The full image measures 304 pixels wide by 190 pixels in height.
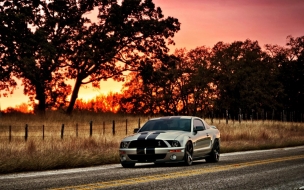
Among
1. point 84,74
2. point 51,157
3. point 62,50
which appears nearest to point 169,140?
point 51,157

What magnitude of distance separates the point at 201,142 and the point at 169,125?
110 centimetres

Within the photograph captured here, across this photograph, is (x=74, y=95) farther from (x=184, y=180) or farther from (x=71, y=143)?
(x=184, y=180)

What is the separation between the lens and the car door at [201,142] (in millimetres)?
17422

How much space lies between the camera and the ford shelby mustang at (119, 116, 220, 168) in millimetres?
16188

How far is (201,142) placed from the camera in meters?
17.8

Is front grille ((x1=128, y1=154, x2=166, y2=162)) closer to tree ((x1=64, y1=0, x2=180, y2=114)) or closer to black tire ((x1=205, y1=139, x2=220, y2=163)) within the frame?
black tire ((x1=205, y1=139, x2=220, y2=163))

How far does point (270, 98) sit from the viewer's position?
89.1m

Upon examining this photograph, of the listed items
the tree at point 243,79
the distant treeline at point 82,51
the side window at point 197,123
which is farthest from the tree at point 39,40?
the tree at point 243,79

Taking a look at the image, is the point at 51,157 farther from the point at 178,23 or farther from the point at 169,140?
the point at 178,23

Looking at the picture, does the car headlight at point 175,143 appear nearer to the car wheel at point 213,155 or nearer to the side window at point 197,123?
the side window at point 197,123

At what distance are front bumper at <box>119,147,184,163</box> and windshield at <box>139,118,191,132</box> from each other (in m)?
1.40

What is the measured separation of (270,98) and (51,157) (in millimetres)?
74500

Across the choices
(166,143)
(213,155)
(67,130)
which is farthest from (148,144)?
(67,130)

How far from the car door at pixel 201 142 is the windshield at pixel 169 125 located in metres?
0.32
